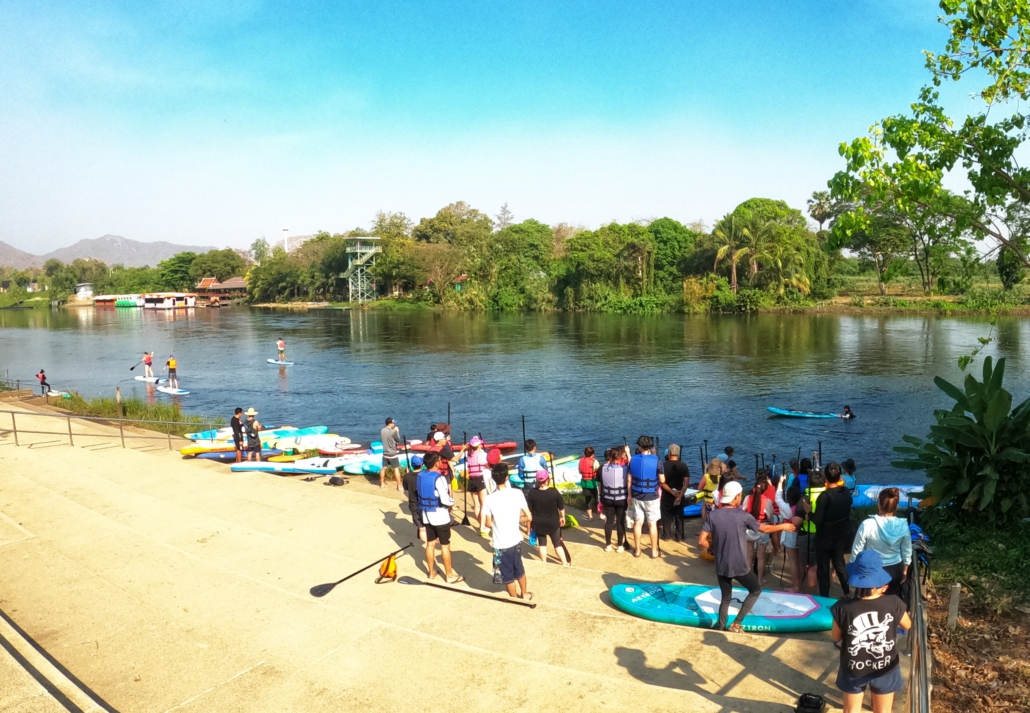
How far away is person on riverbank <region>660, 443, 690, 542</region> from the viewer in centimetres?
1153

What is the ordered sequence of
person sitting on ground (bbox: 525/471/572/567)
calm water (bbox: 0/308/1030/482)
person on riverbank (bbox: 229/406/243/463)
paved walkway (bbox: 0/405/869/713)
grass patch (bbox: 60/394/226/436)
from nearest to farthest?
paved walkway (bbox: 0/405/869/713) < person sitting on ground (bbox: 525/471/572/567) < person on riverbank (bbox: 229/406/243/463) < grass patch (bbox: 60/394/226/436) < calm water (bbox: 0/308/1030/482)

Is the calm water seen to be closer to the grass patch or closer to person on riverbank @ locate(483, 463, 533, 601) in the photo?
the grass patch

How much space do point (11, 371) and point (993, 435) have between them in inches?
2189

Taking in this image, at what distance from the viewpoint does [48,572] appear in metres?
9.95

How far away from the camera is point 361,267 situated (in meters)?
117

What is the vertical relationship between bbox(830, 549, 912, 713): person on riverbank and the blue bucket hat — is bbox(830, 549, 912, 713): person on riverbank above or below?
below

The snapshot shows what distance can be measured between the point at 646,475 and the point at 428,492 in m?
3.15

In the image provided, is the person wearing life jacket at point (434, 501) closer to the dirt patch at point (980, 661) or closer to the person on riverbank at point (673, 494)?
the person on riverbank at point (673, 494)

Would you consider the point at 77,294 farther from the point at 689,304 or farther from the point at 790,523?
the point at 790,523

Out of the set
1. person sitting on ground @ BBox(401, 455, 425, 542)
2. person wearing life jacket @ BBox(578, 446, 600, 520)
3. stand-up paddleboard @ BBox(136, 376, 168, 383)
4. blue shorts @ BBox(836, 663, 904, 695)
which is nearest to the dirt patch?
blue shorts @ BBox(836, 663, 904, 695)

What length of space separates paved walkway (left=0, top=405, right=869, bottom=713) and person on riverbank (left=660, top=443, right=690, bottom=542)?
69 centimetres

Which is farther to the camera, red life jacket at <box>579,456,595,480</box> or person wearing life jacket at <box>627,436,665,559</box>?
red life jacket at <box>579,456,595,480</box>

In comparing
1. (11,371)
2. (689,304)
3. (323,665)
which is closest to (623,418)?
(323,665)

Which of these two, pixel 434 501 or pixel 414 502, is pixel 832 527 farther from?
pixel 414 502
